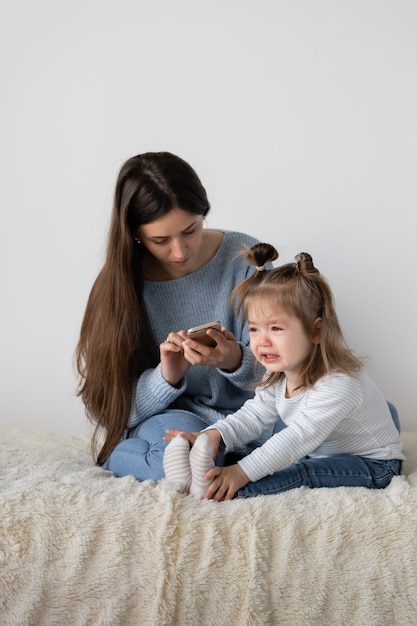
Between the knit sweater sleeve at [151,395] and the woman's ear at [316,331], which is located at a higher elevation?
the woman's ear at [316,331]

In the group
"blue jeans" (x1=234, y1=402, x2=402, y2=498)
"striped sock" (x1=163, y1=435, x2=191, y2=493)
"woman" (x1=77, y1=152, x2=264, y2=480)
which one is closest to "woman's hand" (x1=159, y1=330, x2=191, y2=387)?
"woman" (x1=77, y1=152, x2=264, y2=480)

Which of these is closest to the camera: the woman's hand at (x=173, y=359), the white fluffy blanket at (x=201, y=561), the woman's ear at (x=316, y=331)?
the white fluffy blanket at (x=201, y=561)

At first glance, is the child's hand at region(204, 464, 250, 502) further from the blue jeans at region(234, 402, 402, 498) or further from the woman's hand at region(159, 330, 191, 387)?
the woman's hand at region(159, 330, 191, 387)

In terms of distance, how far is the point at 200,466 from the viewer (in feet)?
5.08

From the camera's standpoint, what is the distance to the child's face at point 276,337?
64.1 inches

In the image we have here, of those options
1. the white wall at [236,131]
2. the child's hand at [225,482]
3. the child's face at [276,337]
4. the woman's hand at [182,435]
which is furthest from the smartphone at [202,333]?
the white wall at [236,131]

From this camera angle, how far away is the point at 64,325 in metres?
2.53

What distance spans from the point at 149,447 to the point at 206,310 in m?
0.42

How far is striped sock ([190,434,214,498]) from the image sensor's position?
5.08ft

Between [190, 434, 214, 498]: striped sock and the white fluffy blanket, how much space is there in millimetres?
51

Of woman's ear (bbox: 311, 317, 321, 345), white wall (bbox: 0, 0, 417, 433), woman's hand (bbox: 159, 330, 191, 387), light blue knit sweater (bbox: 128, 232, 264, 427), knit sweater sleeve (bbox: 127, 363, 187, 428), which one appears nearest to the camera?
woman's ear (bbox: 311, 317, 321, 345)

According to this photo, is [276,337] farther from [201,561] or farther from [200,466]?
[201,561]

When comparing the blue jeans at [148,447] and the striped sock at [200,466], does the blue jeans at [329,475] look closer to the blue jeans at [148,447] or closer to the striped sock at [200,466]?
the striped sock at [200,466]

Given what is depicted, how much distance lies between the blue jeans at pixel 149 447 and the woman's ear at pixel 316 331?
299 millimetres
